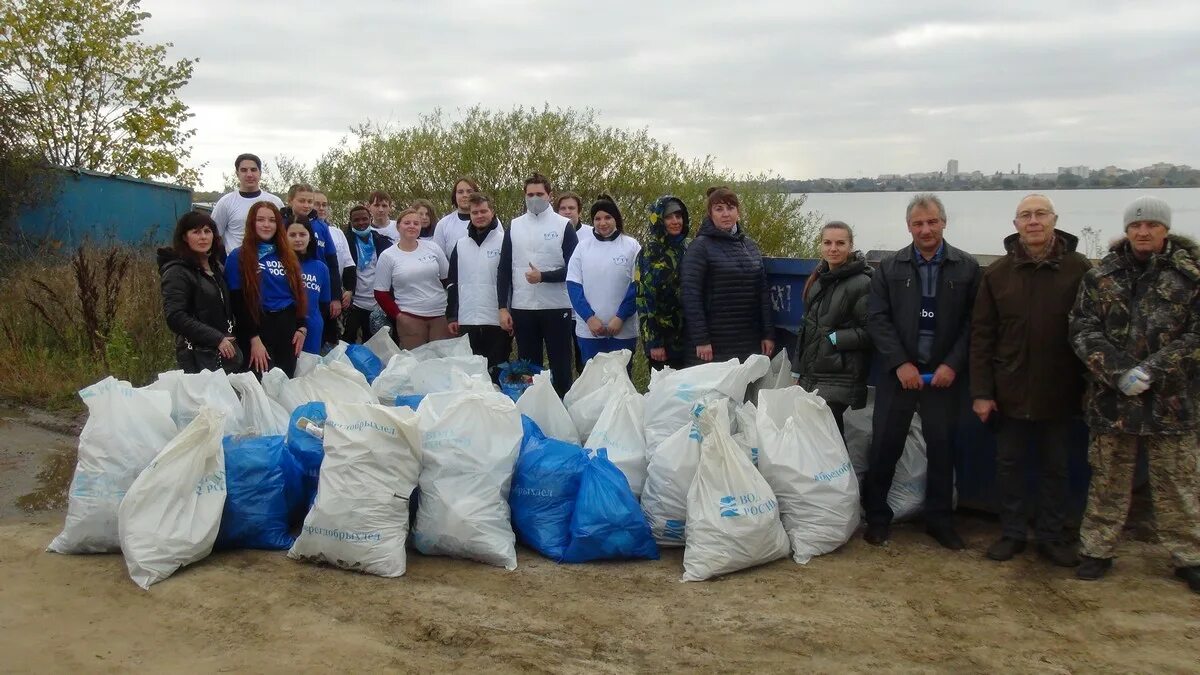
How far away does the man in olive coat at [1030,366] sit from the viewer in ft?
14.1

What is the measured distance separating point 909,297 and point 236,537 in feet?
10.8

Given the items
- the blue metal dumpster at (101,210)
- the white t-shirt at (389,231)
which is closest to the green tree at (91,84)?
the blue metal dumpster at (101,210)

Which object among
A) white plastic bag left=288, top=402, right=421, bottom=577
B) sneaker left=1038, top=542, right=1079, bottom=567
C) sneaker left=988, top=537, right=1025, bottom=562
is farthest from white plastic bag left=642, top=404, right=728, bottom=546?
sneaker left=1038, top=542, right=1079, bottom=567

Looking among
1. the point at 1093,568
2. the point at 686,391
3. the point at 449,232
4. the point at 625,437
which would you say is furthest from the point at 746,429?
the point at 449,232

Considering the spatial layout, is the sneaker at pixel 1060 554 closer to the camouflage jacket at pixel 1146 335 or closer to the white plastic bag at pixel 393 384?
the camouflage jacket at pixel 1146 335

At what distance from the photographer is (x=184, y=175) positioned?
57.1 feet

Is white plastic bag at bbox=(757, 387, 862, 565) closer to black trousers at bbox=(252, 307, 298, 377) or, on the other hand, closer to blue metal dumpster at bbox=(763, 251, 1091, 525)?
blue metal dumpster at bbox=(763, 251, 1091, 525)

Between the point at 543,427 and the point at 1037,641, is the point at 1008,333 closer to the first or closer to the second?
the point at 1037,641

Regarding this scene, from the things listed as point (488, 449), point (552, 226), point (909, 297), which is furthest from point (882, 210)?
point (488, 449)

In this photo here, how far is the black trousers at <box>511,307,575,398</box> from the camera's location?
21.6 feet

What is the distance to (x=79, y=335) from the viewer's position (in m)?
8.46

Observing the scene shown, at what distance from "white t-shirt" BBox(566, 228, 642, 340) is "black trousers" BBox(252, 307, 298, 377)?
1707 millimetres

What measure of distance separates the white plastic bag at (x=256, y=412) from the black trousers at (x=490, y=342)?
6.59 feet

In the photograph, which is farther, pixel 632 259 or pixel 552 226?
pixel 552 226
